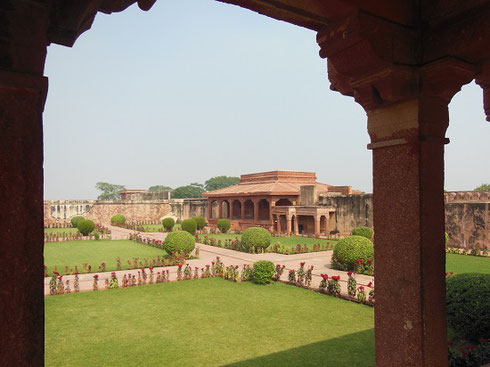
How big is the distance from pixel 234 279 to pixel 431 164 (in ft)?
29.6

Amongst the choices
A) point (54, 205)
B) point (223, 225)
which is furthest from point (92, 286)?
point (54, 205)

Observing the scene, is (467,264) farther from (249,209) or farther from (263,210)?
(249,209)

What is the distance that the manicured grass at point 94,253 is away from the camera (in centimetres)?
1389

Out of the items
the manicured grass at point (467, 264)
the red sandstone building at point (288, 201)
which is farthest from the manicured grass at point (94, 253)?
the manicured grass at point (467, 264)

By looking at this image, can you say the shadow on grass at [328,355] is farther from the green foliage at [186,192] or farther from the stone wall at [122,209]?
the green foliage at [186,192]

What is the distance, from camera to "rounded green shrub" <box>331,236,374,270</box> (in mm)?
12203

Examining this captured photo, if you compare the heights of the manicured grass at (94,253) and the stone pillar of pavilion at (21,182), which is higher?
the stone pillar of pavilion at (21,182)

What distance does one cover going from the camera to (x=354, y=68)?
2461mm

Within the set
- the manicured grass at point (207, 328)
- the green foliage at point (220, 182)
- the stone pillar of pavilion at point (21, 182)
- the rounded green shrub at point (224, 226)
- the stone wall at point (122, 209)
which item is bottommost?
the manicured grass at point (207, 328)

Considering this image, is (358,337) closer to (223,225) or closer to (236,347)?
(236,347)

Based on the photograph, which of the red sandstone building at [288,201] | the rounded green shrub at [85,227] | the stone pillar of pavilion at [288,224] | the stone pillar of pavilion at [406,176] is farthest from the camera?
the red sandstone building at [288,201]

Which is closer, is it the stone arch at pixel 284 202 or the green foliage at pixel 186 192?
the stone arch at pixel 284 202

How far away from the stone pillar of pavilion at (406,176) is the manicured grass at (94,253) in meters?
12.0

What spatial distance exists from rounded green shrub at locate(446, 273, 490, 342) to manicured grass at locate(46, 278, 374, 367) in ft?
4.72
